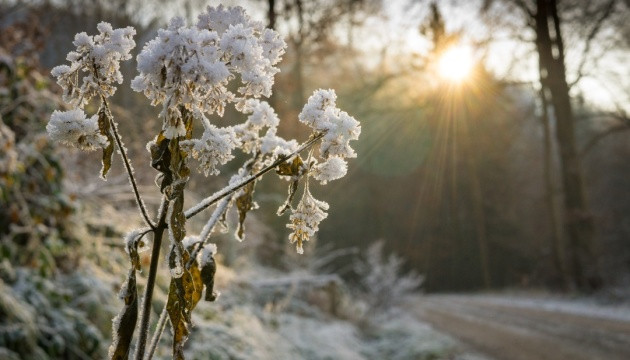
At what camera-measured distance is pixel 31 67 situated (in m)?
4.56

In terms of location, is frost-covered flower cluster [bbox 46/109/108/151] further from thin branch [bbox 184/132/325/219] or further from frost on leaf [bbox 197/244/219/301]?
frost on leaf [bbox 197/244/219/301]

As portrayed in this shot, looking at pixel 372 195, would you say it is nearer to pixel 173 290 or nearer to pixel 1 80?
pixel 1 80

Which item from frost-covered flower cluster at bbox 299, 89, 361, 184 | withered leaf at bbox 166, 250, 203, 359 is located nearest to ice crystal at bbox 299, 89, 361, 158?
frost-covered flower cluster at bbox 299, 89, 361, 184

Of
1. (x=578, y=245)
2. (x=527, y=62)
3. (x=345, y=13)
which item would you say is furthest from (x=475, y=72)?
(x=578, y=245)

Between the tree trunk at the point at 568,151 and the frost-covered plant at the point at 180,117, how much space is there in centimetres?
1321

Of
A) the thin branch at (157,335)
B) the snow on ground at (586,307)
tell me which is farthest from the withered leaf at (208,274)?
the snow on ground at (586,307)

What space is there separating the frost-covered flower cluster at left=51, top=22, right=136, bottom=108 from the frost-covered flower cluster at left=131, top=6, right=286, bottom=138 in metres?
0.10

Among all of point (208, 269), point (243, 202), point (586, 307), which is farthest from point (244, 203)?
point (586, 307)

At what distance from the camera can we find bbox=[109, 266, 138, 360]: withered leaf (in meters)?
1.11

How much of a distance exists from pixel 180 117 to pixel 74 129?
0.26 metres

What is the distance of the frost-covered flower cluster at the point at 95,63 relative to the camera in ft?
3.64

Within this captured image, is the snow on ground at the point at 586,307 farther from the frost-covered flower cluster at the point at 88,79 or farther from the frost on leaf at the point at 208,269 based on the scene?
the frost-covered flower cluster at the point at 88,79

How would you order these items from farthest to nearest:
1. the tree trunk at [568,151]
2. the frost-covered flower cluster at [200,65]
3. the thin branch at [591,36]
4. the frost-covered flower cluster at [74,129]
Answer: the tree trunk at [568,151], the thin branch at [591,36], the frost-covered flower cluster at [74,129], the frost-covered flower cluster at [200,65]

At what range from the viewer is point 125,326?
43.9 inches
